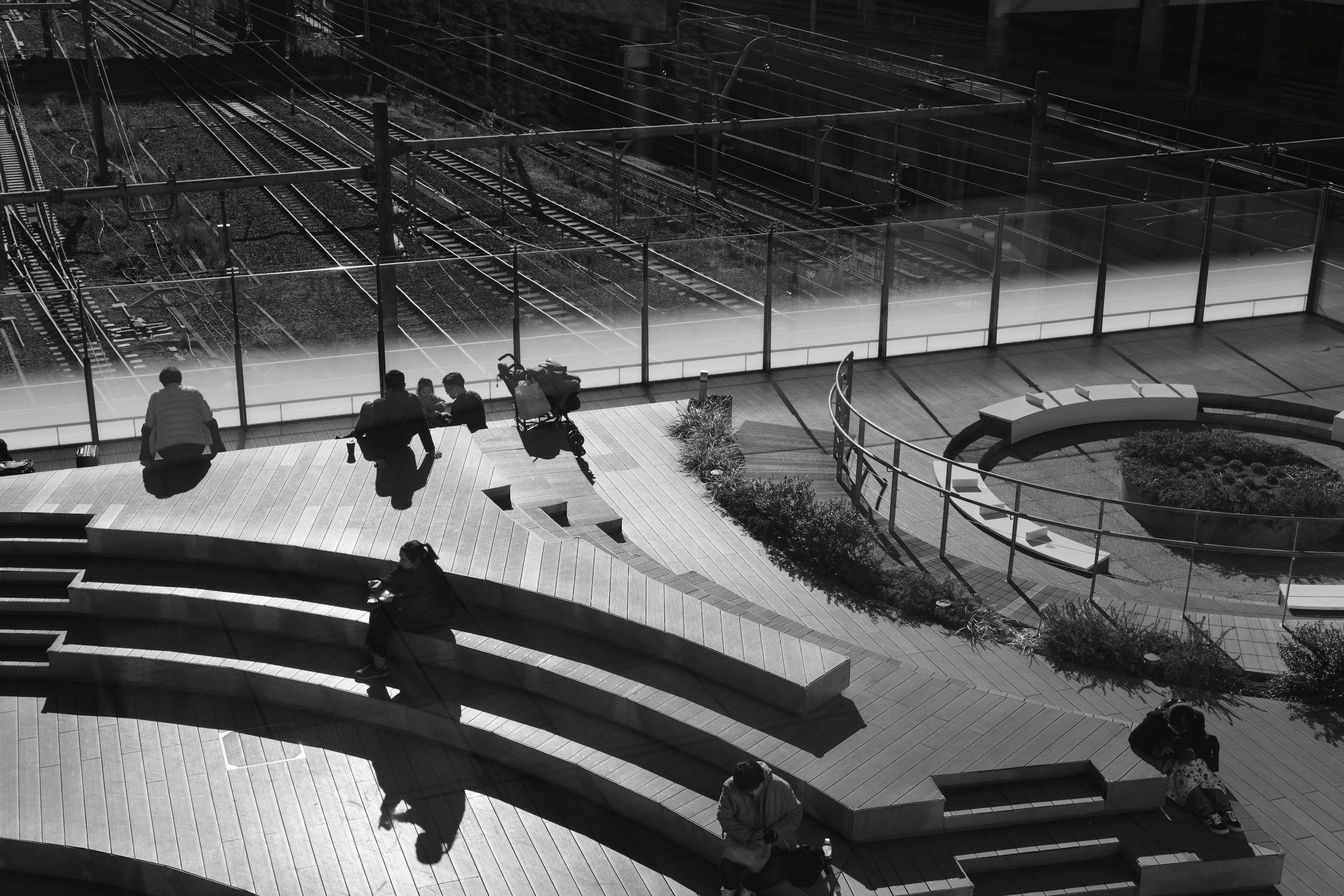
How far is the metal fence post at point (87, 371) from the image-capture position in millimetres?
14938

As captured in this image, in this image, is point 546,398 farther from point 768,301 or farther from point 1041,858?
point 1041,858

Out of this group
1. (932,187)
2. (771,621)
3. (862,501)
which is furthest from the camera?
(932,187)

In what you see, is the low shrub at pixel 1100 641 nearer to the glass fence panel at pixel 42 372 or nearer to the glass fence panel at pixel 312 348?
the glass fence panel at pixel 312 348

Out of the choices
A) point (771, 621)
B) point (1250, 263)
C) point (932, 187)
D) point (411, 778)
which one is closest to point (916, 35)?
point (932, 187)

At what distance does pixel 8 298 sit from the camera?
49.0ft

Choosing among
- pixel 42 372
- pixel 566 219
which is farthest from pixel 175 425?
pixel 566 219

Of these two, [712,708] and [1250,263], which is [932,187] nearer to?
[1250,263]

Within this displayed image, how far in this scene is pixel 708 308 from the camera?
1809cm

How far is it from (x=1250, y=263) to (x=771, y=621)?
42.3 ft

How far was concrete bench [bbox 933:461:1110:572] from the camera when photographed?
1287cm

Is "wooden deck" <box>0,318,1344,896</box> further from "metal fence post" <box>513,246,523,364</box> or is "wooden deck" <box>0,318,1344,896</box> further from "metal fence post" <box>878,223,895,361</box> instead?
"metal fence post" <box>878,223,895,361</box>

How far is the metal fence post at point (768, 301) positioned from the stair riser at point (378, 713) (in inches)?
372

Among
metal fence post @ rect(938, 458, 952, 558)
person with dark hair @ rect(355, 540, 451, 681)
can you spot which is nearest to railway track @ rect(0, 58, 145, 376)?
person with dark hair @ rect(355, 540, 451, 681)

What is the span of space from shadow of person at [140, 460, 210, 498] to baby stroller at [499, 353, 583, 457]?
3.63m
